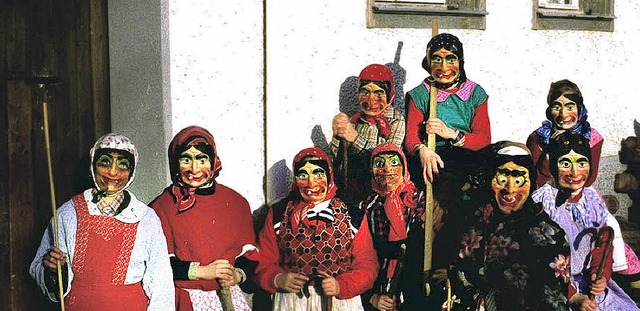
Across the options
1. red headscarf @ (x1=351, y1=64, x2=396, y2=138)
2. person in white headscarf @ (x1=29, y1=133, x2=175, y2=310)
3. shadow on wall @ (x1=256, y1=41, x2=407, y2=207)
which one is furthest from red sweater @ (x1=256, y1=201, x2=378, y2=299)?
shadow on wall @ (x1=256, y1=41, x2=407, y2=207)

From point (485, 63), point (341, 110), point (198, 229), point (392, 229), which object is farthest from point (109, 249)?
point (485, 63)

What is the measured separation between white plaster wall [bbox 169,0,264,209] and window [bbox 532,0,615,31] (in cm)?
258

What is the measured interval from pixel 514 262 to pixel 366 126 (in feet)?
5.25

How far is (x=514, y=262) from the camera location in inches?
270

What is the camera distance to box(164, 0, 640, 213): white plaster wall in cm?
798

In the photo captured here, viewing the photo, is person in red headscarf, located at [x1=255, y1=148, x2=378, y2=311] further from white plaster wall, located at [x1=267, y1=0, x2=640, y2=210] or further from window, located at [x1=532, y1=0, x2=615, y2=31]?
window, located at [x1=532, y1=0, x2=615, y2=31]

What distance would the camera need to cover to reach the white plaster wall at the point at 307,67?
26.2 ft

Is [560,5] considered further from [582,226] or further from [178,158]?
[178,158]

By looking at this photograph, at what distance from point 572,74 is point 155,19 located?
366cm

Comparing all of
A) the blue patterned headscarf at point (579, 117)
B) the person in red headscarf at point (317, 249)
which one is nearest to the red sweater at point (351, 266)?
the person in red headscarf at point (317, 249)

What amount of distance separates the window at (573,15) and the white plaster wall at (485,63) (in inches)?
2.8

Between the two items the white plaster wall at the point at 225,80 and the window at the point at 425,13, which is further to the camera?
the window at the point at 425,13

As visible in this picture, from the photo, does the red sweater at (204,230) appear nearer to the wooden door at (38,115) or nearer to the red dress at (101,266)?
the red dress at (101,266)

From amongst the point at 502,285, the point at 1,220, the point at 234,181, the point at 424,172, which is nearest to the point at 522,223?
the point at 502,285
